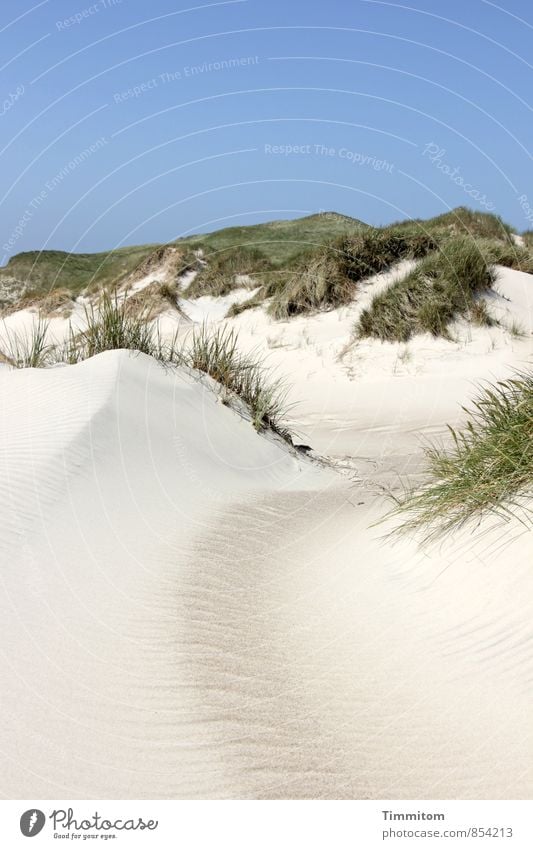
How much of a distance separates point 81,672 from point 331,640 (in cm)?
132

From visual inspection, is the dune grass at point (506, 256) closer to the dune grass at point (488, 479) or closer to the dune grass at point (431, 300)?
the dune grass at point (431, 300)

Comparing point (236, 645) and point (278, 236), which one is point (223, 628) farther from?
point (278, 236)

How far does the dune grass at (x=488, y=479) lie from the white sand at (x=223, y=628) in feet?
0.55

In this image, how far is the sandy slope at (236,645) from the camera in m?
3.10

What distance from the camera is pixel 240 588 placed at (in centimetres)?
497

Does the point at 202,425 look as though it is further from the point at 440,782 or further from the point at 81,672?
the point at 440,782

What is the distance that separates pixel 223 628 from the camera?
4.37m

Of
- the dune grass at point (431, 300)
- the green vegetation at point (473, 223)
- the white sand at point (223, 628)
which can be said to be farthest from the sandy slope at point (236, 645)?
the green vegetation at point (473, 223)

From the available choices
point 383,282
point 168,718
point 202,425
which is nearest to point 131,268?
point 383,282

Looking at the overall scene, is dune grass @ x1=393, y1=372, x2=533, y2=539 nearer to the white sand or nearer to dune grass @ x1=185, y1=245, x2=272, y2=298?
the white sand

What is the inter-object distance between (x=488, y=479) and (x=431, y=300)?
922 cm
